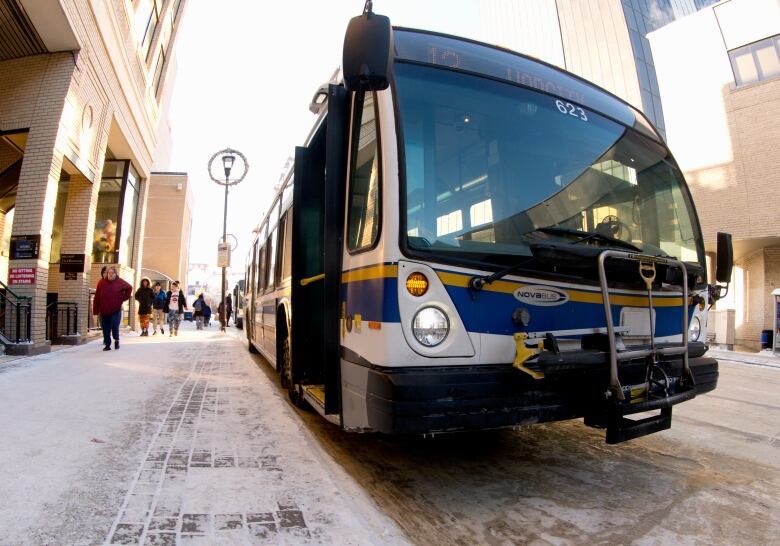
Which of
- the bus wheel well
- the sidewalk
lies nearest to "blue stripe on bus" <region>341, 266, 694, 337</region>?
the bus wheel well

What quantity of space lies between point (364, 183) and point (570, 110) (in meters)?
1.65

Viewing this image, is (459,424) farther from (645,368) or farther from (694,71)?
(694,71)

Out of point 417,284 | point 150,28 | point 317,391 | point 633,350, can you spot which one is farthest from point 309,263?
point 150,28

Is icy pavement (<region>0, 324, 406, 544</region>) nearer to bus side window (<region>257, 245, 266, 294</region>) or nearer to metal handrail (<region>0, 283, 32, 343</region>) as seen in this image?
bus side window (<region>257, 245, 266, 294</region>)

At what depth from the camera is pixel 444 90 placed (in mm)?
3199

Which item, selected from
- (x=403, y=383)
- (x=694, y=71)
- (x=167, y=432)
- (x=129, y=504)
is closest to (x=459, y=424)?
(x=403, y=383)

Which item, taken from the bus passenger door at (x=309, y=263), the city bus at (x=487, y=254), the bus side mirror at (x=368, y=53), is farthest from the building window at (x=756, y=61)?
the bus side mirror at (x=368, y=53)

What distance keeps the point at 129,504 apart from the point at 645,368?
309cm

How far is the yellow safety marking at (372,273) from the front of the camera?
2.76 meters

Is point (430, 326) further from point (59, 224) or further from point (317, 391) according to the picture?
point (59, 224)

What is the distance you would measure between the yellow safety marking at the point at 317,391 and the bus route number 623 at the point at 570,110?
2.74 m

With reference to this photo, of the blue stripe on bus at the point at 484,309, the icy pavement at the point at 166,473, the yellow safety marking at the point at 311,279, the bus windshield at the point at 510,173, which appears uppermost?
the bus windshield at the point at 510,173

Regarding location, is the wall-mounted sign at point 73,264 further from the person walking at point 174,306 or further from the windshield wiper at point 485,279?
the windshield wiper at point 485,279

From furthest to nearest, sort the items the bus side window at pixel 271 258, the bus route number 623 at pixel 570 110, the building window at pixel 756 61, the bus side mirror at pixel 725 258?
the building window at pixel 756 61
the bus side window at pixel 271 258
the bus side mirror at pixel 725 258
the bus route number 623 at pixel 570 110
